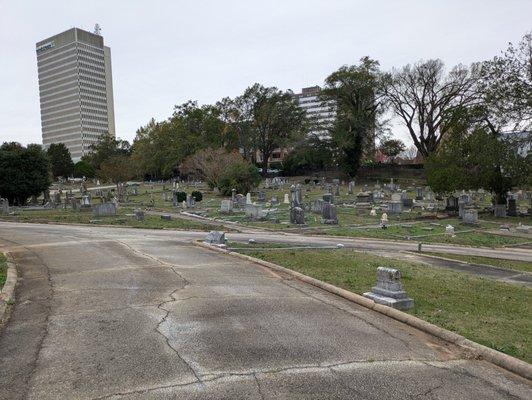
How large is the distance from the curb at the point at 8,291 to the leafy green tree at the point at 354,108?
202 ft

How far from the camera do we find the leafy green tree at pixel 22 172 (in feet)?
133

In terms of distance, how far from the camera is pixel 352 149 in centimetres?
7150

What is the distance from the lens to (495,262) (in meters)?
16.5

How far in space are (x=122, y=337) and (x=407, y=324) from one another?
4.32 meters

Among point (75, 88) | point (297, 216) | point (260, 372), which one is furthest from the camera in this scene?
point (75, 88)

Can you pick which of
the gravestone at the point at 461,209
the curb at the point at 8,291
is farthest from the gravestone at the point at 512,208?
the curb at the point at 8,291

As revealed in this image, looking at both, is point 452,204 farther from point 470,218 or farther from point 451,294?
point 451,294

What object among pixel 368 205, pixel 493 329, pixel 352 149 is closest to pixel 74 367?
pixel 493 329

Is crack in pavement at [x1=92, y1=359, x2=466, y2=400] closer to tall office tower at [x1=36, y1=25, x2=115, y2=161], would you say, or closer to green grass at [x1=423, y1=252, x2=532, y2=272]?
green grass at [x1=423, y1=252, x2=532, y2=272]

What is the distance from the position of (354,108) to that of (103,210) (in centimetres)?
4964

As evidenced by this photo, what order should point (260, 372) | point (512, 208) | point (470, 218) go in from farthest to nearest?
point (512, 208)
point (470, 218)
point (260, 372)

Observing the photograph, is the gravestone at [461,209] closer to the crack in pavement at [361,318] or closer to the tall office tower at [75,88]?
the crack in pavement at [361,318]

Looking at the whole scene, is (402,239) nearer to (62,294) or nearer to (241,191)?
(62,294)

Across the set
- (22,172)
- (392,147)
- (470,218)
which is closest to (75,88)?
(392,147)
